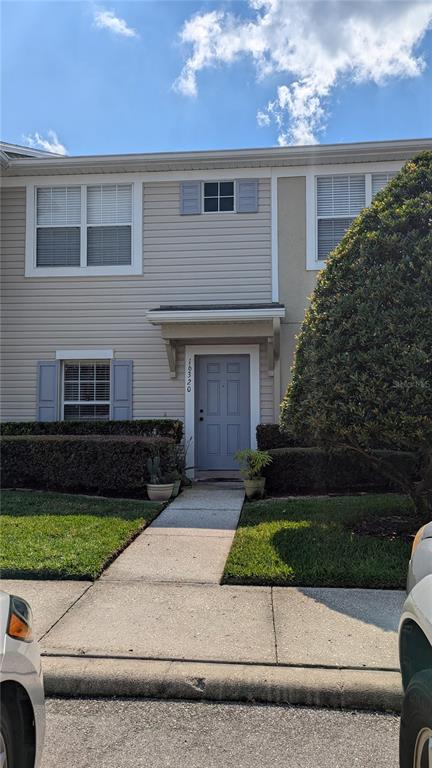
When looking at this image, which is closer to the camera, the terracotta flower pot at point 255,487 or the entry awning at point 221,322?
the terracotta flower pot at point 255,487

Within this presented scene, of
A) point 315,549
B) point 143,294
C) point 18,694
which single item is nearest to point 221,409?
point 143,294

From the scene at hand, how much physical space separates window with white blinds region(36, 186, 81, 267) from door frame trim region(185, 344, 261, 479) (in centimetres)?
306

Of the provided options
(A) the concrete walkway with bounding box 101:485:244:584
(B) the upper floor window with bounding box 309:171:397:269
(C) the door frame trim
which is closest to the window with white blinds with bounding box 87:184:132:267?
(C) the door frame trim

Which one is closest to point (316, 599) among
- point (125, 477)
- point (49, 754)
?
point (49, 754)

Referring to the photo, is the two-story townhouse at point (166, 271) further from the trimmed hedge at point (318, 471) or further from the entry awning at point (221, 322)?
the trimmed hedge at point (318, 471)

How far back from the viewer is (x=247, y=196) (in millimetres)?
10172

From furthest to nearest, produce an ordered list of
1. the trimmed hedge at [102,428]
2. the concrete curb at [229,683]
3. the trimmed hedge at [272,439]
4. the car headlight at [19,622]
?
the trimmed hedge at [102,428] < the trimmed hedge at [272,439] < the concrete curb at [229,683] < the car headlight at [19,622]

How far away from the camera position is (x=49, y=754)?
2570 millimetres

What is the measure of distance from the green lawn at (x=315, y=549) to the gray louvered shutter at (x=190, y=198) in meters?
6.01

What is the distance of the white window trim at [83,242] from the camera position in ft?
33.9

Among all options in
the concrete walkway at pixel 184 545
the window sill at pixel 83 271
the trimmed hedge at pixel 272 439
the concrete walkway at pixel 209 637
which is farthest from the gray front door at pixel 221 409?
the concrete walkway at pixel 209 637

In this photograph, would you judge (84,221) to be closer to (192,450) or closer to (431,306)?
(192,450)

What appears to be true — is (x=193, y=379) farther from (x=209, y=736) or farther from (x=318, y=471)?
(x=209, y=736)

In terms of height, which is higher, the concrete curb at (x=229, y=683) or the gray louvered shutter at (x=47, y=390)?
the gray louvered shutter at (x=47, y=390)
